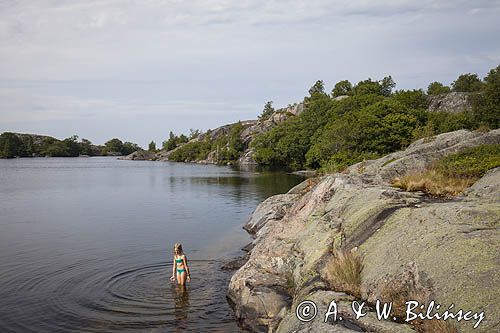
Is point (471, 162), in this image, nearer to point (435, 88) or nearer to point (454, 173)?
point (454, 173)

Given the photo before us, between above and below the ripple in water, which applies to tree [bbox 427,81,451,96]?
above

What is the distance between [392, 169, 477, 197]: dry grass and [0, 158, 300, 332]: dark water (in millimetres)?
8873

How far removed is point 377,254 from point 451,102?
3509 inches

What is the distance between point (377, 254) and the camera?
1203cm

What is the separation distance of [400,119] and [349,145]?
9.64 metres

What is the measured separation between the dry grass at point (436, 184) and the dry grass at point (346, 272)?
18.7ft

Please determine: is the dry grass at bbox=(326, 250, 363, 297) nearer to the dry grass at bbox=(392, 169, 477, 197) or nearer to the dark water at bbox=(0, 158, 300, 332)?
the dark water at bbox=(0, 158, 300, 332)

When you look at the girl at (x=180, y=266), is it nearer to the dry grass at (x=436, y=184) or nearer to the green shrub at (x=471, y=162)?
the dry grass at (x=436, y=184)

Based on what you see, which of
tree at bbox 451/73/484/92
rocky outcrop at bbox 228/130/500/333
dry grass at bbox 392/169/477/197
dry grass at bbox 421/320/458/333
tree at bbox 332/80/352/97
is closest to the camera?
dry grass at bbox 421/320/458/333

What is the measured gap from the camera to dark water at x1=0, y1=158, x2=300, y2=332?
1708 centimetres

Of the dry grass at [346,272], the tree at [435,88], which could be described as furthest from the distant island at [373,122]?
the dry grass at [346,272]

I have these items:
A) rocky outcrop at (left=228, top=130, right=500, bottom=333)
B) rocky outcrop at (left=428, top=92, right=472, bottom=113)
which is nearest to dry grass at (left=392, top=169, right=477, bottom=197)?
rocky outcrop at (left=228, top=130, right=500, bottom=333)

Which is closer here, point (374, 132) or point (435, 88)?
point (374, 132)

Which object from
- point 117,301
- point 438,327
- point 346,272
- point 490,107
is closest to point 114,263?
point 117,301
